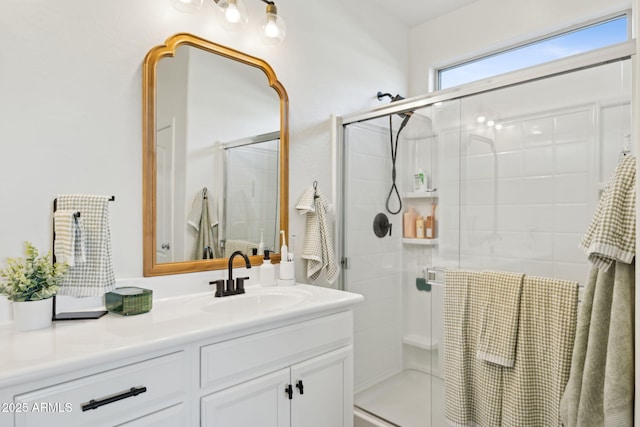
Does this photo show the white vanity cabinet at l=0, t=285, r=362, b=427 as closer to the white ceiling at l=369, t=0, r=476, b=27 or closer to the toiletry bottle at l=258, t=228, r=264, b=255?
the toiletry bottle at l=258, t=228, r=264, b=255

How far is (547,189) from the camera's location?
168cm

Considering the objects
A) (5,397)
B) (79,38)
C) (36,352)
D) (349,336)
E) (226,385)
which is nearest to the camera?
(5,397)

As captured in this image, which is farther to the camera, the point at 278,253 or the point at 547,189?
the point at 278,253

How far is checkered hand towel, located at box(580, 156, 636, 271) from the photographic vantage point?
109cm

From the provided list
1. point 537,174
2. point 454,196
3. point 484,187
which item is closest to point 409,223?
point 454,196

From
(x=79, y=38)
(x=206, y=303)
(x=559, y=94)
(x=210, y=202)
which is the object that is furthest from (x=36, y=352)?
(x=559, y=94)

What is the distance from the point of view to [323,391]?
159 cm

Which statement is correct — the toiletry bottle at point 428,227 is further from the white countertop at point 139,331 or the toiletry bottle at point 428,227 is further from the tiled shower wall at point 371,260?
the white countertop at point 139,331

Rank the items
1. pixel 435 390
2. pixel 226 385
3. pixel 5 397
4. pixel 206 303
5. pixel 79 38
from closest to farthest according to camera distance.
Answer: pixel 5 397 < pixel 226 385 < pixel 79 38 < pixel 206 303 < pixel 435 390

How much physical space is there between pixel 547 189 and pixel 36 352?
191cm

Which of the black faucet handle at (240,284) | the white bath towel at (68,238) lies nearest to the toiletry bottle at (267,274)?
the black faucet handle at (240,284)

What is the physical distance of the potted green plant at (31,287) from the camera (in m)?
1.17

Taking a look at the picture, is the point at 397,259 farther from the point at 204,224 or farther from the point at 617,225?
the point at 617,225

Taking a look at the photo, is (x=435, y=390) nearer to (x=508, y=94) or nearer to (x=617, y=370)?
(x=617, y=370)
